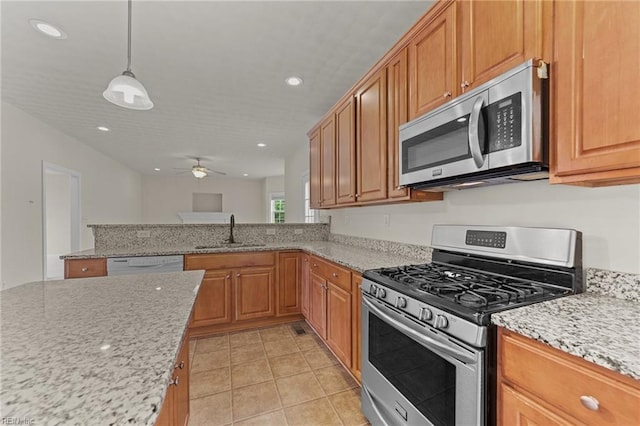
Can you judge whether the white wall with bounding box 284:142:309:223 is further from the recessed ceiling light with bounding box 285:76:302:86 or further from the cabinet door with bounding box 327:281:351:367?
the cabinet door with bounding box 327:281:351:367

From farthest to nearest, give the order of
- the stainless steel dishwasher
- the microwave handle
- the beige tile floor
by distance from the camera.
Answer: the stainless steel dishwasher
the beige tile floor
the microwave handle

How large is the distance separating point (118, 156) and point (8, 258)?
3.67m

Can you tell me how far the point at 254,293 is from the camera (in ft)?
10.1

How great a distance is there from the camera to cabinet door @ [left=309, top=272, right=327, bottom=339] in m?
2.48

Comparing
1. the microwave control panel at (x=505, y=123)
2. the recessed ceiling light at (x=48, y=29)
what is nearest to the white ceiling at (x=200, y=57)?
the recessed ceiling light at (x=48, y=29)

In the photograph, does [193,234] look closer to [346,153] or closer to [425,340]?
[346,153]

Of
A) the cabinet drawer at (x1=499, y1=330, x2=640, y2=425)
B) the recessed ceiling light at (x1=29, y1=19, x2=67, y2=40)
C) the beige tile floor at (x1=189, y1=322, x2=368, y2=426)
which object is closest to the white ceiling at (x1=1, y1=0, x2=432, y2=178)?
the recessed ceiling light at (x1=29, y1=19, x2=67, y2=40)

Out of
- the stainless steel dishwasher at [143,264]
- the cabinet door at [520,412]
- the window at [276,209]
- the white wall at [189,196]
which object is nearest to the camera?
the cabinet door at [520,412]

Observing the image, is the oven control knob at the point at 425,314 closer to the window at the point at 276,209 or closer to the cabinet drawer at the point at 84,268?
the cabinet drawer at the point at 84,268

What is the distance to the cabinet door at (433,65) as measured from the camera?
1.51 metres

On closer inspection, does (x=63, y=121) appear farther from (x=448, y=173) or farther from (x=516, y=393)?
(x=516, y=393)

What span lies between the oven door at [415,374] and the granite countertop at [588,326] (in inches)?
7.7

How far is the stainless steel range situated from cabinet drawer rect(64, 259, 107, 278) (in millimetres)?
2486

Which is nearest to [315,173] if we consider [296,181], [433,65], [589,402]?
[433,65]
